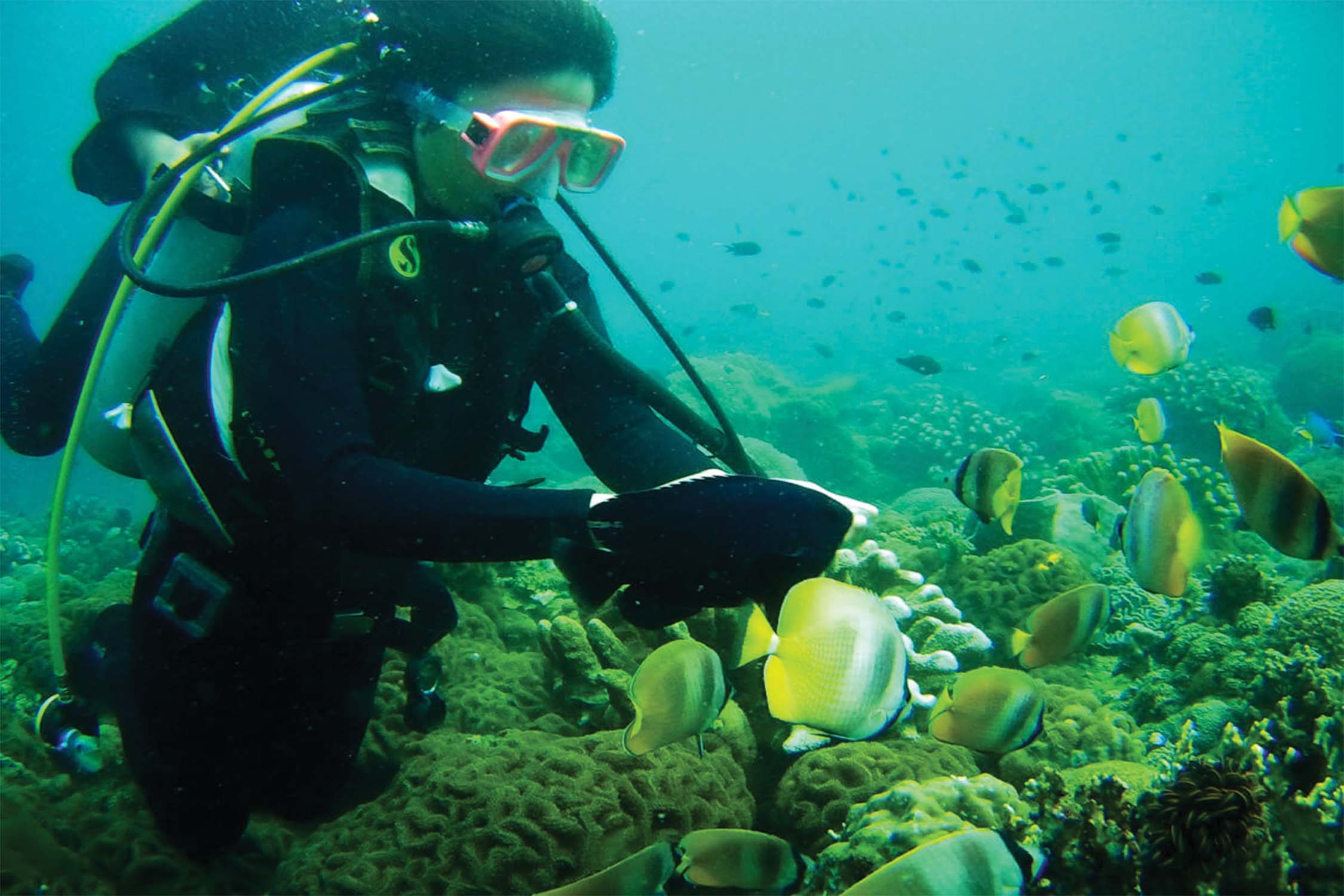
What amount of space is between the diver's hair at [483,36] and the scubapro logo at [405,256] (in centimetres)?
54

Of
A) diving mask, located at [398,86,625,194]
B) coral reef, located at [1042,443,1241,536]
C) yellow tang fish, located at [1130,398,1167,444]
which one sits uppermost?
diving mask, located at [398,86,625,194]

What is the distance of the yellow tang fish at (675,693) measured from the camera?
2014 mm

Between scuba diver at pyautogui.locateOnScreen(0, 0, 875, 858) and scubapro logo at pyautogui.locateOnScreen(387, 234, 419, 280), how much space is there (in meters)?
0.02

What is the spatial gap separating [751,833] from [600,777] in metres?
0.76

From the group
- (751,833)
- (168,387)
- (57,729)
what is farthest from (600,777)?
(57,729)

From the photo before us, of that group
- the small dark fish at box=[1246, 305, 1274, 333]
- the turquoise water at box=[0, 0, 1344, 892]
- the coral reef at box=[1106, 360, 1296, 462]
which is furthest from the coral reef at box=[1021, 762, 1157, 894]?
the coral reef at box=[1106, 360, 1296, 462]

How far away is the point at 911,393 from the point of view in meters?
20.9

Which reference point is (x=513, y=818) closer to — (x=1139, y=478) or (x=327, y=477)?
(x=327, y=477)

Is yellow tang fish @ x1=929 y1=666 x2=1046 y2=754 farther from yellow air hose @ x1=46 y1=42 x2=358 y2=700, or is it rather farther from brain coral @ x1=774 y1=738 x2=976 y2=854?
yellow air hose @ x1=46 y1=42 x2=358 y2=700

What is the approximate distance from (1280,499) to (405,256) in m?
3.26

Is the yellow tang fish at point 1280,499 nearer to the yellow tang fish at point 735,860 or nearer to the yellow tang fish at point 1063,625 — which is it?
the yellow tang fish at point 1063,625

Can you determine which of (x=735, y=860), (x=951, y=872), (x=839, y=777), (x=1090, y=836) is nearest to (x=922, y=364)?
(x=839, y=777)

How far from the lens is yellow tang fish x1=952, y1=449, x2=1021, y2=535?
135 inches

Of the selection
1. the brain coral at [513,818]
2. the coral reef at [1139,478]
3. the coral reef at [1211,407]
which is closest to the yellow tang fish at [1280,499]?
the brain coral at [513,818]
